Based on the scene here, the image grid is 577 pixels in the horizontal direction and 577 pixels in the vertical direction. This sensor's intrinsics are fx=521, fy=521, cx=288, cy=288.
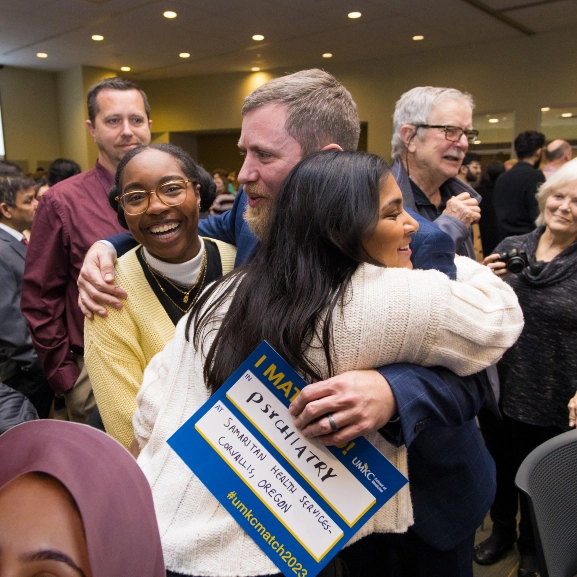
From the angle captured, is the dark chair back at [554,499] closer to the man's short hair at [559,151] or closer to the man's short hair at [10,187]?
the man's short hair at [10,187]

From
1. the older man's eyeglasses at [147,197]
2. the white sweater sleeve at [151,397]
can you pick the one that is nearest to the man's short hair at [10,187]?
the older man's eyeglasses at [147,197]

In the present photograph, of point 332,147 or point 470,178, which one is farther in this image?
point 470,178

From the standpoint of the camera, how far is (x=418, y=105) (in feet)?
6.82

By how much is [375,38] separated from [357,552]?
8885mm

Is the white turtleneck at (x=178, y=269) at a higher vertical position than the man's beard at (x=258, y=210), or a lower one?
lower

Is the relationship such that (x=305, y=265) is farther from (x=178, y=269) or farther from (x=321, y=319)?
(x=178, y=269)

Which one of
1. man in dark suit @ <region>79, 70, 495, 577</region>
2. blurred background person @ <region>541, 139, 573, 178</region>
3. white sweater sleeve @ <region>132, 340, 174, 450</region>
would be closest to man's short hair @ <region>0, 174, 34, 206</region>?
man in dark suit @ <region>79, 70, 495, 577</region>

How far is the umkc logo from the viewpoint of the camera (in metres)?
0.75

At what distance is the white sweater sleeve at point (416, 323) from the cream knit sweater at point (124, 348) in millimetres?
614

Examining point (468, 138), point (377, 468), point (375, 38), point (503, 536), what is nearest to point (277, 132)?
point (377, 468)

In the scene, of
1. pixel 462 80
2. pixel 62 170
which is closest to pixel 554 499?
pixel 62 170

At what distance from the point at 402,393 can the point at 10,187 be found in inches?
108

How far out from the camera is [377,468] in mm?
754

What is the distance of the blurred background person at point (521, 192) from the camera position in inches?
172
